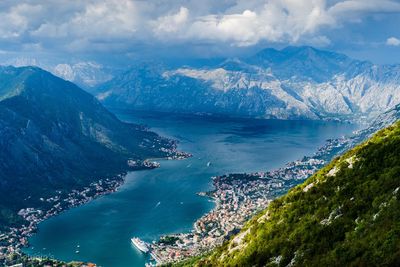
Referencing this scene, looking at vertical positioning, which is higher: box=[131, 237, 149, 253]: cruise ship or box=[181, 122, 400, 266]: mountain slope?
box=[181, 122, 400, 266]: mountain slope

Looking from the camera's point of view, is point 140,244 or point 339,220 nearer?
point 339,220

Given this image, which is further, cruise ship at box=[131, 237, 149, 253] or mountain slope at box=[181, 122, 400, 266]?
cruise ship at box=[131, 237, 149, 253]

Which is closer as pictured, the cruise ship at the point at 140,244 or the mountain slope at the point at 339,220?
the mountain slope at the point at 339,220

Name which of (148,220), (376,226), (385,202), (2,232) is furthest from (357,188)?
(2,232)

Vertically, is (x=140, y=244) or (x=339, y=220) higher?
(x=339, y=220)

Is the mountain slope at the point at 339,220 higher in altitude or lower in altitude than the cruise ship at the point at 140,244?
higher
